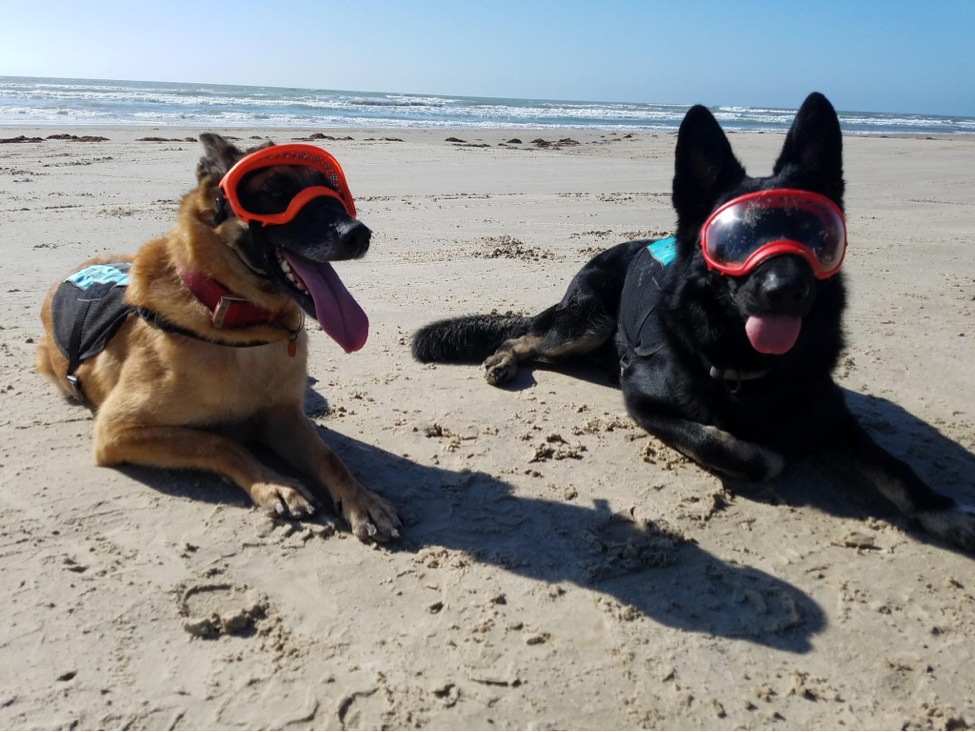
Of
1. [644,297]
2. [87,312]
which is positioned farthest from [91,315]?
[644,297]

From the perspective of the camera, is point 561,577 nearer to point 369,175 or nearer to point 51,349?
point 51,349

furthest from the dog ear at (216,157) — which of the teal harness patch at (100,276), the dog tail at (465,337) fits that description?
the dog tail at (465,337)

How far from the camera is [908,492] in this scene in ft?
9.90

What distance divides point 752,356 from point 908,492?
0.83m

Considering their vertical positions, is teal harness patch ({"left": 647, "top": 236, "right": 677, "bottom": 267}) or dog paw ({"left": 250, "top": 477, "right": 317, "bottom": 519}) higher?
teal harness patch ({"left": 647, "top": 236, "right": 677, "bottom": 267})

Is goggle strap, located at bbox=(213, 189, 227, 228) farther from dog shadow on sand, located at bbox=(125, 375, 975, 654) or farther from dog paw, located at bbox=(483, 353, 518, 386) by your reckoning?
dog paw, located at bbox=(483, 353, 518, 386)

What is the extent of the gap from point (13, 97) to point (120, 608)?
40.1 meters

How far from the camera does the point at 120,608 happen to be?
2.43 m

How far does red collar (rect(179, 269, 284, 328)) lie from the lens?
3184mm

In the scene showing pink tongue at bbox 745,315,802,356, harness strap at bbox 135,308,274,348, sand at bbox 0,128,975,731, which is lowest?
sand at bbox 0,128,975,731

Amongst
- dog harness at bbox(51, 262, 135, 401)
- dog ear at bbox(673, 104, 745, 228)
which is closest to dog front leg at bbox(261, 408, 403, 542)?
dog harness at bbox(51, 262, 135, 401)

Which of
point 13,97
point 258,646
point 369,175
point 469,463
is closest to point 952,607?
point 469,463

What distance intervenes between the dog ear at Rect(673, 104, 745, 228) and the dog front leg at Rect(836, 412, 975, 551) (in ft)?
3.91

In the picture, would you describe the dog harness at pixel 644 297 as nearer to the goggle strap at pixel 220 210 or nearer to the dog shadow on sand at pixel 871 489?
the dog shadow on sand at pixel 871 489
